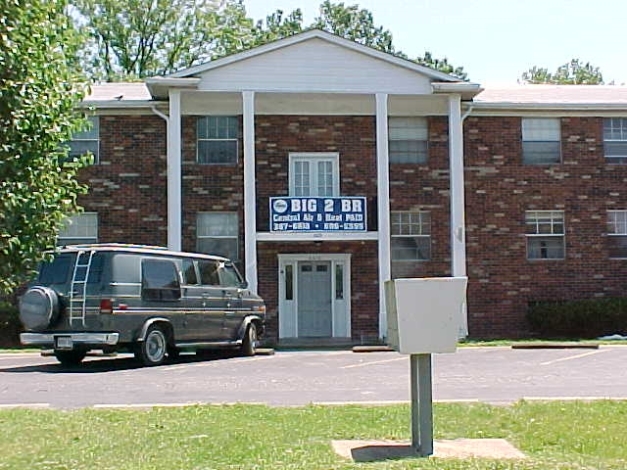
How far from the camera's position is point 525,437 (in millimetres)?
8164

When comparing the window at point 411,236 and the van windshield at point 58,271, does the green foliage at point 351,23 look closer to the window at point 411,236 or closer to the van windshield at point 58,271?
the window at point 411,236

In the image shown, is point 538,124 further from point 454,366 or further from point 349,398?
point 349,398

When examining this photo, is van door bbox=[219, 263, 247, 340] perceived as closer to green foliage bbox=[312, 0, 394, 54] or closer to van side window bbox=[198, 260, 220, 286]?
van side window bbox=[198, 260, 220, 286]

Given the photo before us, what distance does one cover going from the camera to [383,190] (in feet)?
75.5

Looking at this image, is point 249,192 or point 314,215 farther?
point 314,215

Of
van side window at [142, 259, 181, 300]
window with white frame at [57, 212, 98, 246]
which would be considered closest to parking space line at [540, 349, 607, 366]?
van side window at [142, 259, 181, 300]

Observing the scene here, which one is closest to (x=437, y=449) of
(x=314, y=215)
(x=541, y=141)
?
(x=314, y=215)

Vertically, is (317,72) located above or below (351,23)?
below

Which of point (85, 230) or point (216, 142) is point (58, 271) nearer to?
point (85, 230)

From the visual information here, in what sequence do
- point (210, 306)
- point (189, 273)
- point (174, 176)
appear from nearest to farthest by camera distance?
point (189, 273)
point (210, 306)
point (174, 176)

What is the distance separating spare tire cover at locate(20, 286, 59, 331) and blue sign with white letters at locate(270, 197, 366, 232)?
8.59 meters

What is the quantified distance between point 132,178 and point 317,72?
550cm

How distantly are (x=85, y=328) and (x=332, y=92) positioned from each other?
10125 mm

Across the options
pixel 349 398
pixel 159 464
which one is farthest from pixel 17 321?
pixel 159 464
